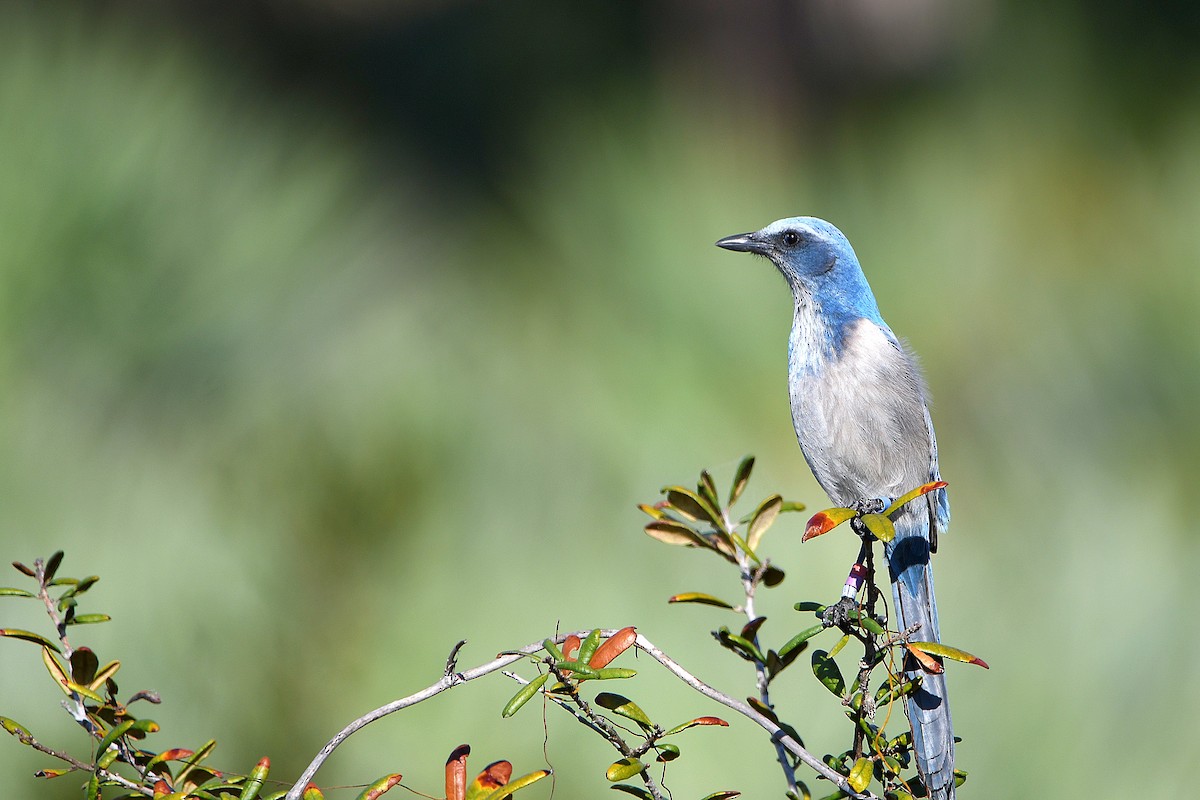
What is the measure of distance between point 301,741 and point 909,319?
6.10ft

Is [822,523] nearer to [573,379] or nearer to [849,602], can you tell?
[849,602]

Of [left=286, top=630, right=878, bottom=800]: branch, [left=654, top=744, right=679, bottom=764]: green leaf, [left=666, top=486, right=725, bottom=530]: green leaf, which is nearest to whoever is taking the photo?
[left=286, top=630, right=878, bottom=800]: branch

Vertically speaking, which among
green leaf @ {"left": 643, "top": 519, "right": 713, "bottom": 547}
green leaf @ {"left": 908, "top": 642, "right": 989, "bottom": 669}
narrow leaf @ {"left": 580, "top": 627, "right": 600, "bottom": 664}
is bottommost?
green leaf @ {"left": 908, "top": 642, "right": 989, "bottom": 669}

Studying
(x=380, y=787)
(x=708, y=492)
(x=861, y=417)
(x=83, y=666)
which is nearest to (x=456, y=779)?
(x=380, y=787)

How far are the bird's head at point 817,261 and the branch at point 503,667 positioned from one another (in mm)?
1112

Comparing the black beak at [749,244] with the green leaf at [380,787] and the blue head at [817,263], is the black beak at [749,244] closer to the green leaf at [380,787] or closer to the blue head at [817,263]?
the blue head at [817,263]

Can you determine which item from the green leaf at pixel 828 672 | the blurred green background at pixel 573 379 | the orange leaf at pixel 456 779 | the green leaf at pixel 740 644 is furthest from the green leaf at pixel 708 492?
the blurred green background at pixel 573 379

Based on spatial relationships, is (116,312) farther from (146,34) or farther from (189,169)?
(146,34)

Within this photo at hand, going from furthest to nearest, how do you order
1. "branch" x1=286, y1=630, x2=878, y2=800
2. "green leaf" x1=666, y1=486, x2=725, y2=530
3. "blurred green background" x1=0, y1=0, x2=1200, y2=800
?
"blurred green background" x1=0, y1=0, x2=1200, y2=800, "green leaf" x1=666, y1=486, x2=725, y2=530, "branch" x1=286, y1=630, x2=878, y2=800

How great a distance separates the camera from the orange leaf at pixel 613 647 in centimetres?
116

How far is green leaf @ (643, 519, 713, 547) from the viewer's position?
150 centimetres

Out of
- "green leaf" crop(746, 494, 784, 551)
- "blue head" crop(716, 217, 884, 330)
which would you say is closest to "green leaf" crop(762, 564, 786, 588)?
"green leaf" crop(746, 494, 784, 551)

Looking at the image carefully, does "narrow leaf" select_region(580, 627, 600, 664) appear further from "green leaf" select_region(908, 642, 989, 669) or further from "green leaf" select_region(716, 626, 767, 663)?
"green leaf" select_region(908, 642, 989, 669)

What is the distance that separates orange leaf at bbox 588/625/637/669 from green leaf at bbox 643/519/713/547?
1.13 ft
